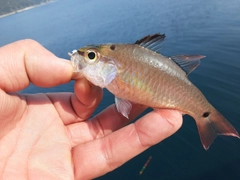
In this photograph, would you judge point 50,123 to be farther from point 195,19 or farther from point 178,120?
point 195,19

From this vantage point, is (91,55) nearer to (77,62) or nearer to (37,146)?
(77,62)

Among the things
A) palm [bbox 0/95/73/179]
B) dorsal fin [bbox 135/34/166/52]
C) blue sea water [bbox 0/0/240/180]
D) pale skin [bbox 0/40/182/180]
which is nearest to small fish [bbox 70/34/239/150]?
dorsal fin [bbox 135/34/166/52]

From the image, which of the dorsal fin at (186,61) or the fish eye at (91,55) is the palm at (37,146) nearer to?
the fish eye at (91,55)

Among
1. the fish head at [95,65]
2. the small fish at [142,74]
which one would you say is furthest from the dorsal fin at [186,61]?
the fish head at [95,65]

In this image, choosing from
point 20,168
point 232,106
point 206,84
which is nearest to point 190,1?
point 206,84

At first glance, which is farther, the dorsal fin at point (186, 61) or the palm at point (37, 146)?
the dorsal fin at point (186, 61)

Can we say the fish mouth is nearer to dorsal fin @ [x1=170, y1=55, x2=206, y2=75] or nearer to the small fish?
the small fish
